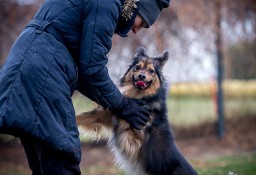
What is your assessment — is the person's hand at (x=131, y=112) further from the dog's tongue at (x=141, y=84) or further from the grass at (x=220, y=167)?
the grass at (x=220, y=167)

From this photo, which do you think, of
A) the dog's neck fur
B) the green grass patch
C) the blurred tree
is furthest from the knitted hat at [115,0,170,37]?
the blurred tree

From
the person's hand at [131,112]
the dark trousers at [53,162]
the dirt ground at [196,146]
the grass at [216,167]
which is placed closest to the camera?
the dark trousers at [53,162]

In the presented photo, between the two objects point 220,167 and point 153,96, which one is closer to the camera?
point 153,96

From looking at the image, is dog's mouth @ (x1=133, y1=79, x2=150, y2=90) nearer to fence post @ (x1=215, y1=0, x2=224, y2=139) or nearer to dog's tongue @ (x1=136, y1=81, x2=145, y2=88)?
dog's tongue @ (x1=136, y1=81, x2=145, y2=88)

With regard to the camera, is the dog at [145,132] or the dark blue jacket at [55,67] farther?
the dog at [145,132]

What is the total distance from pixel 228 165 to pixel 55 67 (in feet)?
17.5

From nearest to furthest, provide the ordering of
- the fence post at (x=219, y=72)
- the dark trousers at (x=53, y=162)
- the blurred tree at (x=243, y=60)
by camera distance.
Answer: the dark trousers at (x=53, y=162)
the fence post at (x=219, y=72)
the blurred tree at (x=243, y=60)

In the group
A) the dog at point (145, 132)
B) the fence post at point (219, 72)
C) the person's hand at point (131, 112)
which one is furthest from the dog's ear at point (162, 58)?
the fence post at point (219, 72)

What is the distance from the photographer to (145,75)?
4.62 meters

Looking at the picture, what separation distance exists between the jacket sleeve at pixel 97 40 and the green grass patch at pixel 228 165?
12.2 feet

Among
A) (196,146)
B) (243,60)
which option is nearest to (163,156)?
(196,146)

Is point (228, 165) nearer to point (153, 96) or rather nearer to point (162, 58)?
point (162, 58)

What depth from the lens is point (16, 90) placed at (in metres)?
2.85

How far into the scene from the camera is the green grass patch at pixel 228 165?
6.65m
